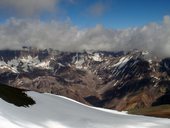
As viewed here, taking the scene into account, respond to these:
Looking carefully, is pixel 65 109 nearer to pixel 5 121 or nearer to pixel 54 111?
pixel 54 111

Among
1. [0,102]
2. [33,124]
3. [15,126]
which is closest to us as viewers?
[15,126]

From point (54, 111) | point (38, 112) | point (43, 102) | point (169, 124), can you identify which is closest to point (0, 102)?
point (38, 112)

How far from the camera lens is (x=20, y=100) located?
4697 cm

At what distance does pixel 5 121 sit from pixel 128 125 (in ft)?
56.9

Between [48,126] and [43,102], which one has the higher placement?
[43,102]

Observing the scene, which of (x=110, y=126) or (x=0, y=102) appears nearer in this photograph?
(x=0, y=102)

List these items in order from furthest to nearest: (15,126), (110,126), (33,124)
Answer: (110,126) → (33,124) → (15,126)

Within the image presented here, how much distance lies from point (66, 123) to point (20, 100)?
36.3 ft

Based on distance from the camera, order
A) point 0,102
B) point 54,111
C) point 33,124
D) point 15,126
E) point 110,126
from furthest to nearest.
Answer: point 54,111
point 110,126
point 0,102
point 33,124
point 15,126

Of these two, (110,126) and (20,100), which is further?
(20,100)

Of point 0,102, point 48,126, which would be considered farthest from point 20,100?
point 48,126

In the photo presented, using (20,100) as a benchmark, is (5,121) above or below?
below

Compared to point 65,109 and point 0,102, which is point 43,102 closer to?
point 65,109

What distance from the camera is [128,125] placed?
40875mm
